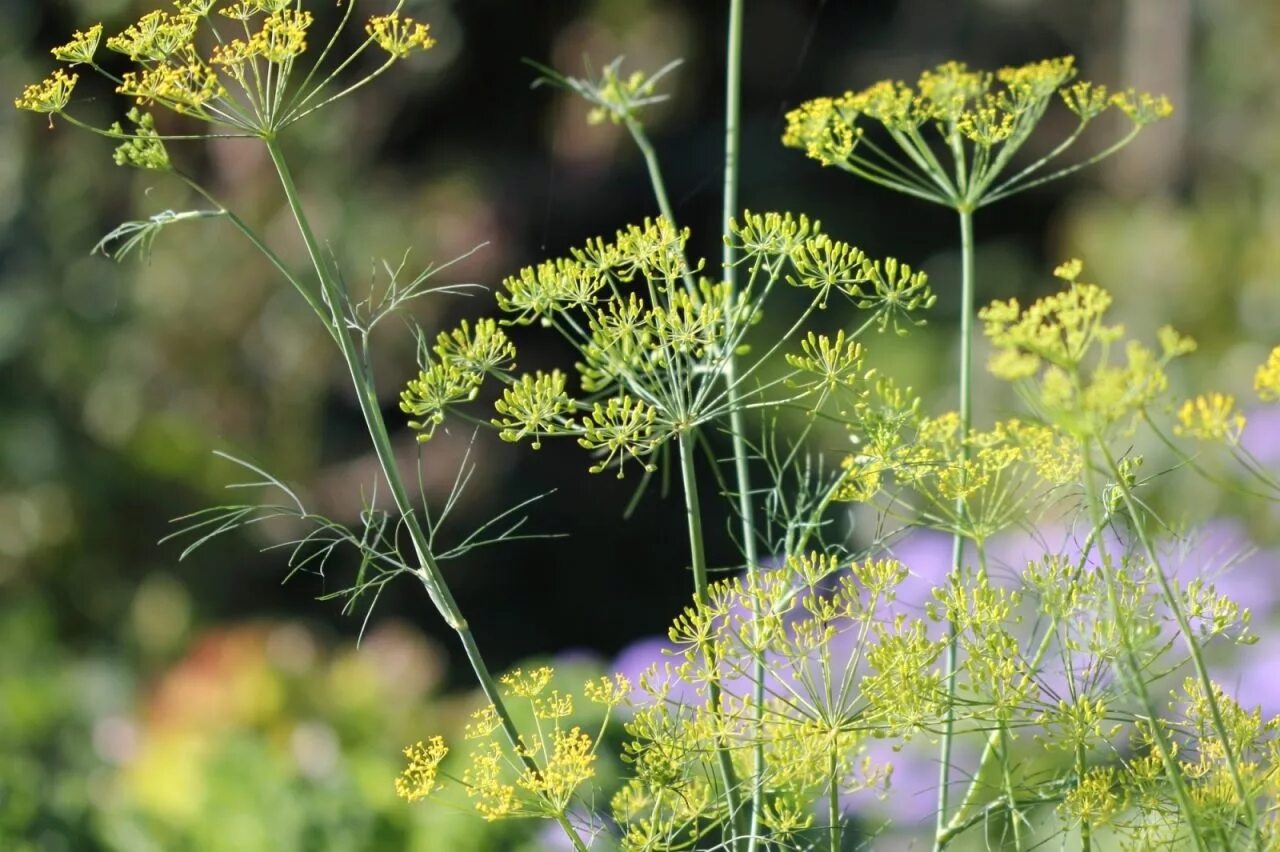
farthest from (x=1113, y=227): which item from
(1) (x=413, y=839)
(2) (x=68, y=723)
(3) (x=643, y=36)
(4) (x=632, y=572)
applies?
(1) (x=413, y=839)

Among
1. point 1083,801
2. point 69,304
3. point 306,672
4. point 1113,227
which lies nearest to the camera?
point 1083,801

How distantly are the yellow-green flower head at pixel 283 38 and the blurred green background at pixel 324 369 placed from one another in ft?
6.32

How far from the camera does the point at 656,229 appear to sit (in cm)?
54

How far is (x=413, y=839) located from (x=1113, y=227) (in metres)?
3.90

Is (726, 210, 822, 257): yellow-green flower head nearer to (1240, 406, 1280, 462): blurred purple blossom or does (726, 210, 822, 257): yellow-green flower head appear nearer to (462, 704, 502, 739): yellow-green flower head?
(462, 704, 502, 739): yellow-green flower head

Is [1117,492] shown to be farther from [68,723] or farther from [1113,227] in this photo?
[1113,227]

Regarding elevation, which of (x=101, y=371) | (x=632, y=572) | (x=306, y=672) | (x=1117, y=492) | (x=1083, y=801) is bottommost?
(x=632, y=572)

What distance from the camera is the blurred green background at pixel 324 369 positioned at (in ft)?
9.07

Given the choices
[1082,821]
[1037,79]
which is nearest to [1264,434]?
[1037,79]

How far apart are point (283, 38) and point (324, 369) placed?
9.95ft

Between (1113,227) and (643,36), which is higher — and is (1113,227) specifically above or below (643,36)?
below

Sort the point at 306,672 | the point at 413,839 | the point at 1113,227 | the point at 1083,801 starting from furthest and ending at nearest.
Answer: the point at 1113,227 → the point at 306,672 → the point at 413,839 → the point at 1083,801

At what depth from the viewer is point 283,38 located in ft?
1.77

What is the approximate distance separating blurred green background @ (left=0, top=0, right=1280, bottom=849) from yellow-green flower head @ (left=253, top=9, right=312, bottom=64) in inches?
75.8
